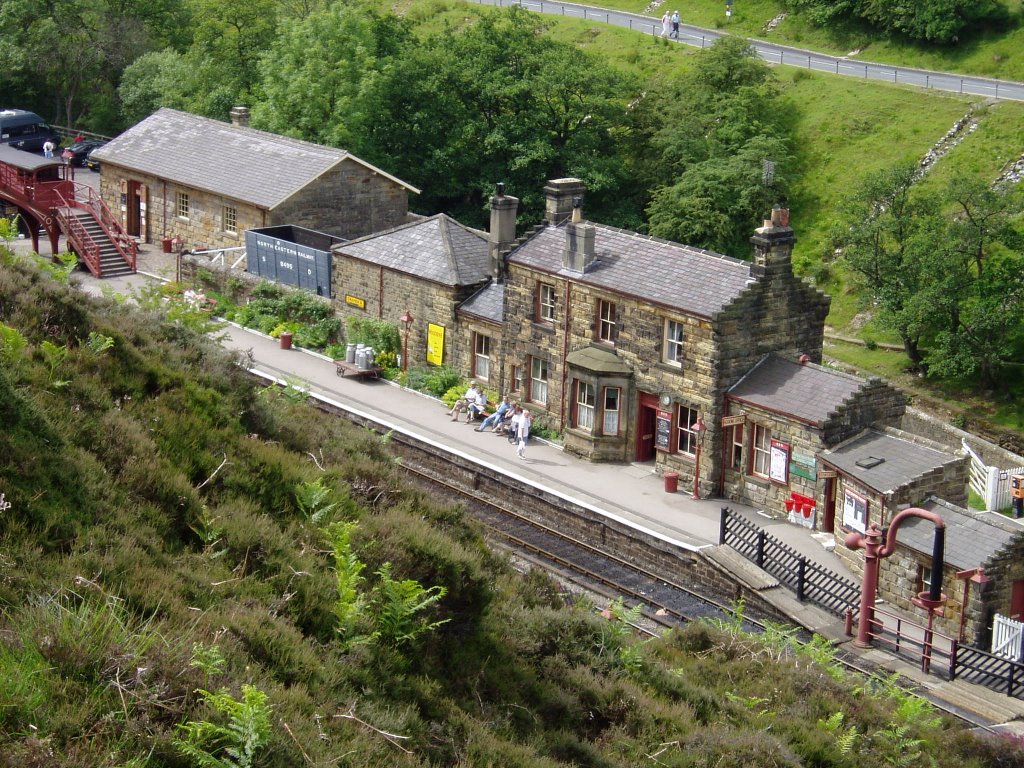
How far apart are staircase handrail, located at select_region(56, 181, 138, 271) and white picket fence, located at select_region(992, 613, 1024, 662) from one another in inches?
1201

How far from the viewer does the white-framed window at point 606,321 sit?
3350cm

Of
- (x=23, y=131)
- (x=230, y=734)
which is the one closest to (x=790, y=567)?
(x=230, y=734)

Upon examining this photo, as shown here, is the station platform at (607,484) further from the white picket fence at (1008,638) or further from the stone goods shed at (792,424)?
the white picket fence at (1008,638)

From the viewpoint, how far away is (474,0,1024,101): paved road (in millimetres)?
58219

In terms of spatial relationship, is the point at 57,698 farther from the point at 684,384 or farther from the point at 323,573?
the point at 684,384

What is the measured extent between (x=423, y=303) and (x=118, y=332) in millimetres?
21719

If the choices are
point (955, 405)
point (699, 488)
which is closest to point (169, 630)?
point (699, 488)

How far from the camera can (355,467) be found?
17156mm

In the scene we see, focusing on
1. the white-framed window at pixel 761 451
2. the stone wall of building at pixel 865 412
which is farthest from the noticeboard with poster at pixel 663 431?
the stone wall of building at pixel 865 412

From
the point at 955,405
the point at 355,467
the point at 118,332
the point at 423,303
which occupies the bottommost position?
the point at 955,405

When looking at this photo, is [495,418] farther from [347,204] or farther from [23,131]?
[23,131]

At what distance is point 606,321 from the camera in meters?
33.7

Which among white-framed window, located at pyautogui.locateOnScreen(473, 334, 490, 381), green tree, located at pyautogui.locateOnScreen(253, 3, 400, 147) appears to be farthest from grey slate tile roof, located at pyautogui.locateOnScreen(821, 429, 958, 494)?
green tree, located at pyautogui.locateOnScreen(253, 3, 400, 147)

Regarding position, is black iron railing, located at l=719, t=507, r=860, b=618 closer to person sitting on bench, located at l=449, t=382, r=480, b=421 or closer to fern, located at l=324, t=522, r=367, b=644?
person sitting on bench, located at l=449, t=382, r=480, b=421
